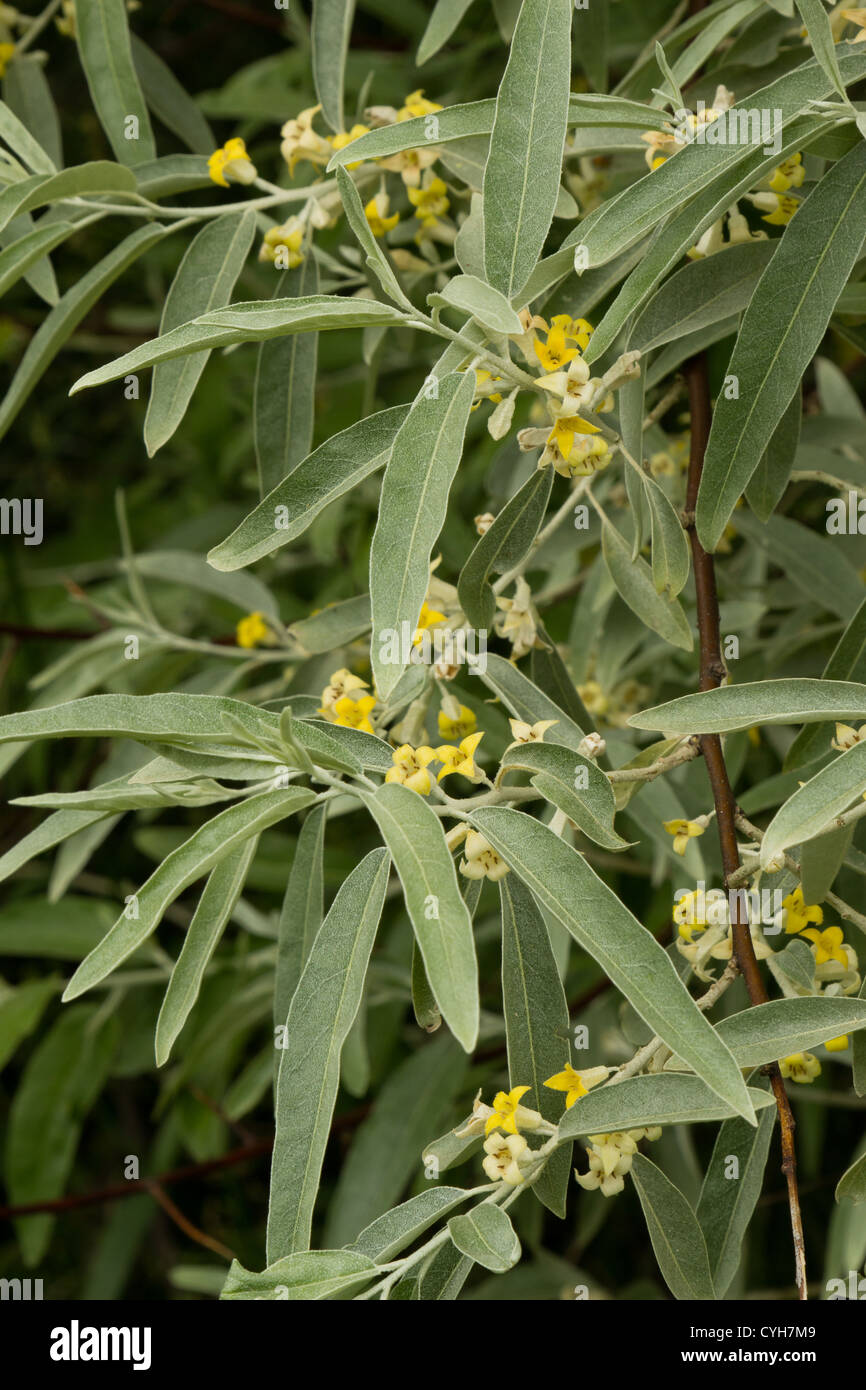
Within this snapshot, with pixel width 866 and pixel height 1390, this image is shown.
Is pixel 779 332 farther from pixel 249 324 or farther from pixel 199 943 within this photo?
pixel 199 943

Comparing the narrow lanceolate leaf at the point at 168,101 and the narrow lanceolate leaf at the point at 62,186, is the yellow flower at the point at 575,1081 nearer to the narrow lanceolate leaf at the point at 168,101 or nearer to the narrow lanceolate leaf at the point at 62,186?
the narrow lanceolate leaf at the point at 62,186

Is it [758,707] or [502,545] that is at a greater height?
[502,545]

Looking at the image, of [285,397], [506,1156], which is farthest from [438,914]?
[285,397]

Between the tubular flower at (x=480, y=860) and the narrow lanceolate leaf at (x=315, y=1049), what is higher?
the tubular flower at (x=480, y=860)

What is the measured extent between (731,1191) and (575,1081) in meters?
0.15

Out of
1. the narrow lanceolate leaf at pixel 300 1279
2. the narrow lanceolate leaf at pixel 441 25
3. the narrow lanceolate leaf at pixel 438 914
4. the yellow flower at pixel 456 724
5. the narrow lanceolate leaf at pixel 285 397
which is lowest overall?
the narrow lanceolate leaf at pixel 300 1279

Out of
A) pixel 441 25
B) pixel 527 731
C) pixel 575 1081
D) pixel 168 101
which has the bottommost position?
pixel 575 1081

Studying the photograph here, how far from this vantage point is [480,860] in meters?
0.85

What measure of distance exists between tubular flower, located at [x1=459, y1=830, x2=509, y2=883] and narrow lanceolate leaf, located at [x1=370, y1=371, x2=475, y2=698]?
0.50ft

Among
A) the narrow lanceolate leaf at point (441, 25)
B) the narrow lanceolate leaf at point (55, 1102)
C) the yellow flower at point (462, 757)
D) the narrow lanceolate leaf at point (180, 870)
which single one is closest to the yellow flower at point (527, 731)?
the yellow flower at point (462, 757)

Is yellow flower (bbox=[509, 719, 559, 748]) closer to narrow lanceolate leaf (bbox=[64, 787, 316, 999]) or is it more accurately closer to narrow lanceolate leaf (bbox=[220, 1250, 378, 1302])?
narrow lanceolate leaf (bbox=[64, 787, 316, 999])

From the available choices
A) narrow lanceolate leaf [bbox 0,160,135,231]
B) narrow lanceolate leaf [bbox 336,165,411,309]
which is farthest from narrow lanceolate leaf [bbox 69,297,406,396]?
narrow lanceolate leaf [bbox 0,160,135,231]

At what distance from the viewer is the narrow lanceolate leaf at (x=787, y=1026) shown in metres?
0.76

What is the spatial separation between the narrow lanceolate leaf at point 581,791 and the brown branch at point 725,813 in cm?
9
